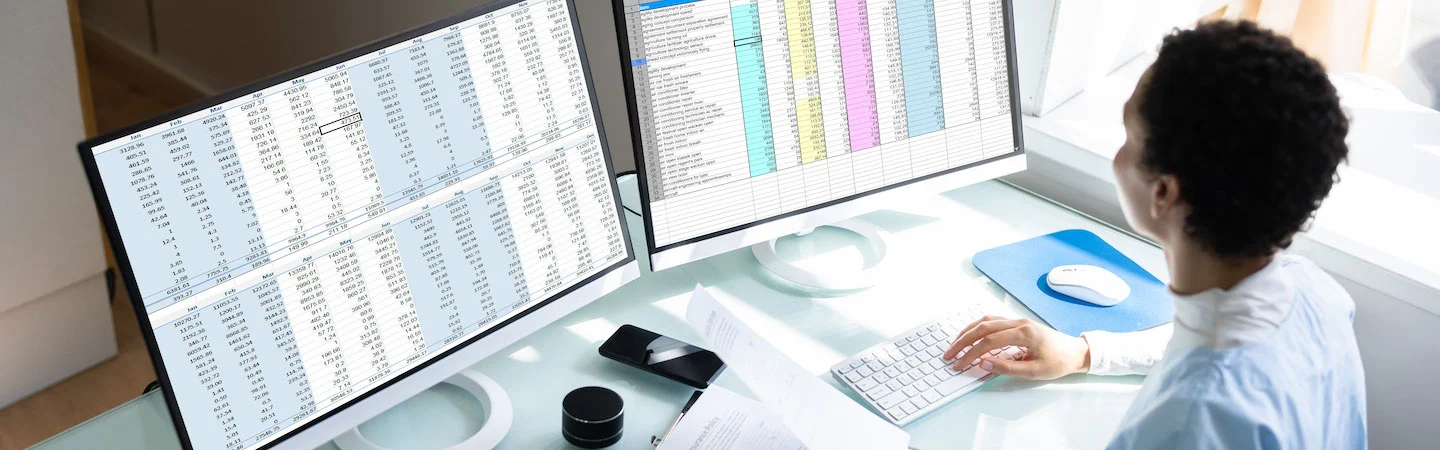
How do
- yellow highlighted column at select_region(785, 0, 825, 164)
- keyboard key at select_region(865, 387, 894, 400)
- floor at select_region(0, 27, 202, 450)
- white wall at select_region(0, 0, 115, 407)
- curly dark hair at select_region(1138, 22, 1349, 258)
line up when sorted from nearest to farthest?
curly dark hair at select_region(1138, 22, 1349, 258) < keyboard key at select_region(865, 387, 894, 400) < yellow highlighted column at select_region(785, 0, 825, 164) < white wall at select_region(0, 0, 115, 407) < floor at select_region(0, 27, 202, 450)

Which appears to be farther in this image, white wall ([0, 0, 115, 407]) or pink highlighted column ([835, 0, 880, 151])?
white wall ([0, 0, 115, 407])

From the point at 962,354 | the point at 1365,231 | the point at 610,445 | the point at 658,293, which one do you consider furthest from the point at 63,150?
the point at 1365,231

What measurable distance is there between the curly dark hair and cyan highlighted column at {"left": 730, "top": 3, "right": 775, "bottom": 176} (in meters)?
0.48

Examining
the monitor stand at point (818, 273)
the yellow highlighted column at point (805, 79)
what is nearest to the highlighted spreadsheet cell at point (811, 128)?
the yellow highlighted column at point (805, 79)

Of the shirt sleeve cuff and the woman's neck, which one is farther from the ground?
the woman's neck

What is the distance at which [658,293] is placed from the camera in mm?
1357

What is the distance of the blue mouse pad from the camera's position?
1305 mm

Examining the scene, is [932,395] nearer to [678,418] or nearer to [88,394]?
[678,418]

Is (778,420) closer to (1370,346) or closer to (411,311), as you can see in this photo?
(411,311)

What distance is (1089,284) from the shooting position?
1.34 metres

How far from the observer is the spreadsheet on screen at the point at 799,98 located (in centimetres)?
121

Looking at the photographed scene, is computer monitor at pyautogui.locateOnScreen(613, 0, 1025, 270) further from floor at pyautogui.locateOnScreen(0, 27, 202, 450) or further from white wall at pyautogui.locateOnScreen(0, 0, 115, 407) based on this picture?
white wall at pyautogui.locateOnScreen(0, 0, 115, 407)

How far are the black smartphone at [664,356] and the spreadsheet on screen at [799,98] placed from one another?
0.11 meters

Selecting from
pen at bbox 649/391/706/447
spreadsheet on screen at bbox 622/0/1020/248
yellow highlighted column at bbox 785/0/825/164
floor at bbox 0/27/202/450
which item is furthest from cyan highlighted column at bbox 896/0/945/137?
floor at bbox 0/27/202/450
